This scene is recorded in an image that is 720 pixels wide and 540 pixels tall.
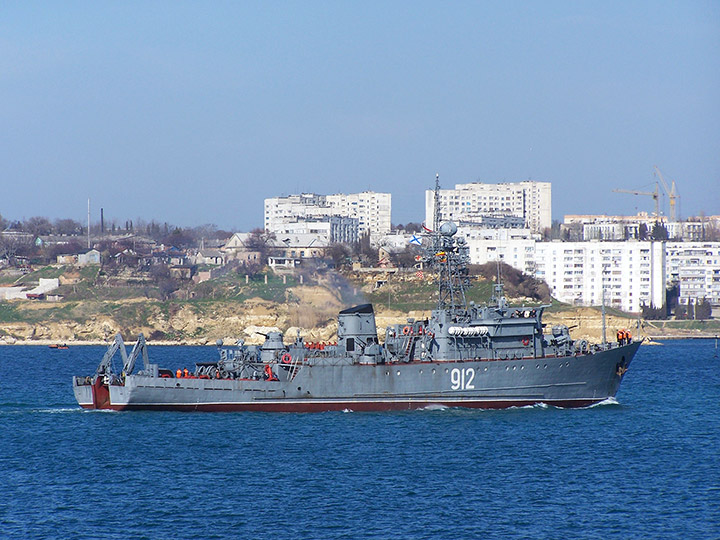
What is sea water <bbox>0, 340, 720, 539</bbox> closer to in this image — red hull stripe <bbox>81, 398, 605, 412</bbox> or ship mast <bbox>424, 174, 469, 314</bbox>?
red hull stripe <bbox>81, 398, 605, 412</bbox>

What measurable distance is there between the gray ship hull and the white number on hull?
0.17 feet

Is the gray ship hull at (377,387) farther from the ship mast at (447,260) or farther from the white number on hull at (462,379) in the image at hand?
the ship mast at (447,260)

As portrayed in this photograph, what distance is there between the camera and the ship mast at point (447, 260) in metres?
53.4

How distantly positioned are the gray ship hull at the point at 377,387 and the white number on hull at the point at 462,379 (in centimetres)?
5

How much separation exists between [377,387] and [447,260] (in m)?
8.58

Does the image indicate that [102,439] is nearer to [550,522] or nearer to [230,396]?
[230,396]

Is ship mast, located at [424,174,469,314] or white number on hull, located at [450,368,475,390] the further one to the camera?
ship mast, located at [424,174,469,314]

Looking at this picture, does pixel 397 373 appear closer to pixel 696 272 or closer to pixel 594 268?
pixel 594 268

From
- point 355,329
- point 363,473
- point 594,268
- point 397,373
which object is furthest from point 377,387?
point 594,268

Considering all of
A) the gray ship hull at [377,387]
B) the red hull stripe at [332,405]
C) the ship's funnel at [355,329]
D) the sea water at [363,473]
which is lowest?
the sea water at [363,473]

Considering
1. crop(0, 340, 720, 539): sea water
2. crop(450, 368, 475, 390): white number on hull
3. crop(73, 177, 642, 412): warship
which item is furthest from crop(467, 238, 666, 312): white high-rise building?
crop(450, 368, 475, 390): white number on hull

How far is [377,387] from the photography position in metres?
50.2

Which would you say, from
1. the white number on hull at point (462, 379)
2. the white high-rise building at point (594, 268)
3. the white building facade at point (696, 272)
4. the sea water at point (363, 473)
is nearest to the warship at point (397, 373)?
the white number on hull at point (462, 379)

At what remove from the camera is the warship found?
50062 millimetres
